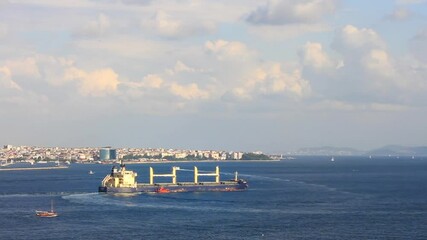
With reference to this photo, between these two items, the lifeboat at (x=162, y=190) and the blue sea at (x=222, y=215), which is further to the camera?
the lifeboat at (x=162, y=190)

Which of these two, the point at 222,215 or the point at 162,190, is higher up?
the point at 162,190

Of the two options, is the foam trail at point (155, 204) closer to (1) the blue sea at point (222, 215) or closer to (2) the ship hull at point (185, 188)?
(1) the blue sea at point (222, 215)

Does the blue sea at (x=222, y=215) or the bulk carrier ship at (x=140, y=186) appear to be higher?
the bulk carrier ship at (x=140, y=186)

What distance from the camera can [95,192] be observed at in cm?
14488

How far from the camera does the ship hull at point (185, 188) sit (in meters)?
142

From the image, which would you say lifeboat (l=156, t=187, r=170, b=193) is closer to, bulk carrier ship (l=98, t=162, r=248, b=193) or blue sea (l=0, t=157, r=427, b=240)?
bulk carrier ship (l=98, t=162, r=248, b=193)

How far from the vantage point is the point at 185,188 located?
149 metres

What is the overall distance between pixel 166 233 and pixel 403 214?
36.8 m

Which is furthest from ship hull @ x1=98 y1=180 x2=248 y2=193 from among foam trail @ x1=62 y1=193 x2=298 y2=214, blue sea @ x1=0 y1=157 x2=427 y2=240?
foam trail @ x1=62 y1=193 x2=298 y2=214

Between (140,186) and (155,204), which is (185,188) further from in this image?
(155,204)

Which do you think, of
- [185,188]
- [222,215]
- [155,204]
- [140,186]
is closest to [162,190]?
[140,186]

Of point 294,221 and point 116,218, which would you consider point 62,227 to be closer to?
point 116,218

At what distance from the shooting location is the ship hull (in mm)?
141613

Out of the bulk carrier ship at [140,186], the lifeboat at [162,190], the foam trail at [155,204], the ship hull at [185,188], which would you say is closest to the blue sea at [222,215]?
the foam trail at [155,204]
